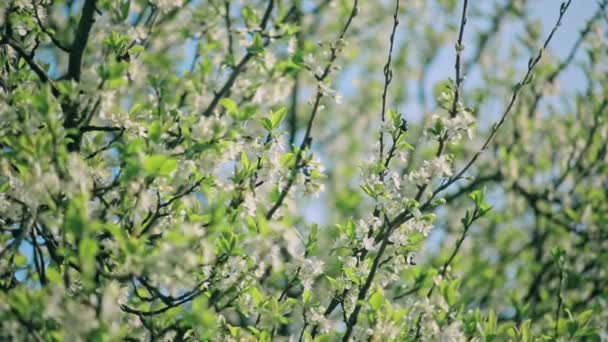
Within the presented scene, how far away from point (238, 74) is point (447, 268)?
1.70 meters

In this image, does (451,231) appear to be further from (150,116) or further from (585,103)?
(150,116)

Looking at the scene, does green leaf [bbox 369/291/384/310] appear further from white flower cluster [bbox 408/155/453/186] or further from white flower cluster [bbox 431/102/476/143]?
white flower cluster [bbox 431/102/476/143]

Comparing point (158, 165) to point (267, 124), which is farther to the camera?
point (267, 124)

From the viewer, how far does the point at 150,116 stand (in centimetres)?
323

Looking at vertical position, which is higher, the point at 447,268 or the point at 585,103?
the point at 585,103

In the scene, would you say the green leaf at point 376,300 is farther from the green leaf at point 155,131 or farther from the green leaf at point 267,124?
the green leaf at point 155,131

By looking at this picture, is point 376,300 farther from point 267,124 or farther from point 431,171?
point 267,124

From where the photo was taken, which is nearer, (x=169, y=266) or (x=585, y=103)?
(x=169, y=266)

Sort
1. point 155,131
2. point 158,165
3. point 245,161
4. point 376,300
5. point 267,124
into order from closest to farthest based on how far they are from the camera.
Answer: point 158,165 < point 155,131 < point 376,300 < point 245,161 < point 267,124

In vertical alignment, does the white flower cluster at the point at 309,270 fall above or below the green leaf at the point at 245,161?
below

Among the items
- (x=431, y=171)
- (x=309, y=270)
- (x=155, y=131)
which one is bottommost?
(x=309, y=270)

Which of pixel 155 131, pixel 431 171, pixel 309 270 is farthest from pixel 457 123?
pixel 155 131

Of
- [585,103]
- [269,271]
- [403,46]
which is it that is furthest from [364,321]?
[403,46]

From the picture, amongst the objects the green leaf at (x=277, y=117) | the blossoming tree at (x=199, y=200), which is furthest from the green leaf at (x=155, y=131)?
the green leaf at (x=277, y=117)
